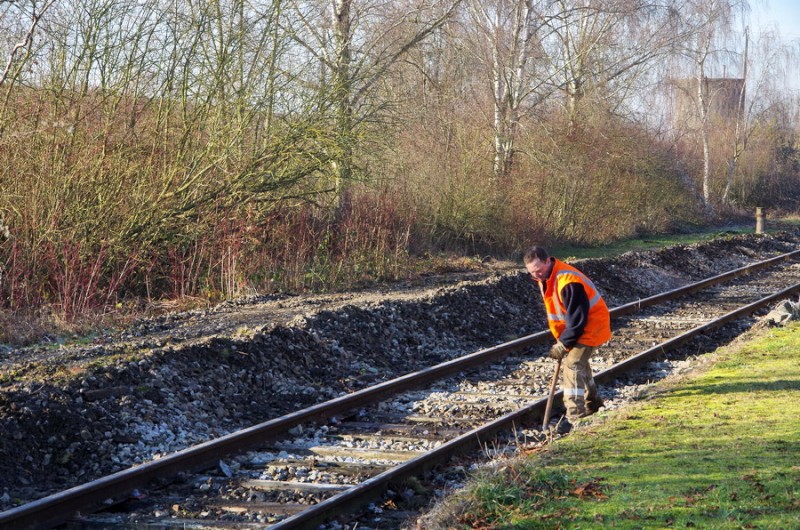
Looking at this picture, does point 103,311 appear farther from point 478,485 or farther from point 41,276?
point 478,485

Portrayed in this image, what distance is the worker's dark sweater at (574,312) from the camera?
8008 mm

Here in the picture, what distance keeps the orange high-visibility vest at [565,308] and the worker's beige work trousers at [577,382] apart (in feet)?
0.43

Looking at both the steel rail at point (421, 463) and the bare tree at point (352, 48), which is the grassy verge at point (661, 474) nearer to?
the steel rail at point (421, 463)

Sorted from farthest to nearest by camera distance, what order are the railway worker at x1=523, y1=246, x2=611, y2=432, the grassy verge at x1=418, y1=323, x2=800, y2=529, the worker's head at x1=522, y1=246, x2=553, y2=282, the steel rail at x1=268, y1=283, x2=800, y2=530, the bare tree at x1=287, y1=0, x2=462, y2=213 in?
the bare tree at x1=287, y1=0, x2=462, y2=213 → the railway worker at x1=523, y1=246, x2=611, y2=432 → the worker's head at x1=522, y1=246, x2=553, y2=282 → the steel rail at x1=268, y1=283, x2=800, y2=530 → the grassy verge at x1=418, y1=323, x2=800, y2=529

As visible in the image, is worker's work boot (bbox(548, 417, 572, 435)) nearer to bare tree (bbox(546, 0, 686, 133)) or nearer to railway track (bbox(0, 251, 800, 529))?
railway track (bbox(0, 251, 800, 529))

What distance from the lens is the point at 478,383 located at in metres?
10.3

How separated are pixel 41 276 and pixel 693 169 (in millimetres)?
36236

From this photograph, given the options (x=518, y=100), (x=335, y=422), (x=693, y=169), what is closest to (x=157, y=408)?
(x=335, y=422)

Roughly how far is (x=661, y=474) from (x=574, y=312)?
7.25 feet

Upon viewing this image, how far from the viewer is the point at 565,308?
26.7 ft

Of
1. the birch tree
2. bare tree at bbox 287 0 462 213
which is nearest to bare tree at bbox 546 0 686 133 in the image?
the birch tree

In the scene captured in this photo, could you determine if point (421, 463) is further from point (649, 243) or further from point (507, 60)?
point (649, 243)

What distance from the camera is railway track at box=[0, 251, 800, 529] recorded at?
19.3 feet

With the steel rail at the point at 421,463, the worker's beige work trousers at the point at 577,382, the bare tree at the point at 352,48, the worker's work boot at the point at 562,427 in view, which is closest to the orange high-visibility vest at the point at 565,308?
the worker's beige work trousers at the point at 577,382
